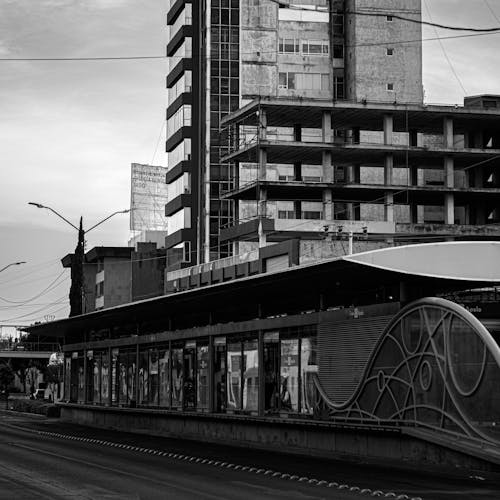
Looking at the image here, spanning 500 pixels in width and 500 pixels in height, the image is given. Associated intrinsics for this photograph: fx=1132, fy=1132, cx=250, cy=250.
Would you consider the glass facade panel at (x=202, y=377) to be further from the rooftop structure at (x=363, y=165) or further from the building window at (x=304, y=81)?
the building window at (x=304, y=81)

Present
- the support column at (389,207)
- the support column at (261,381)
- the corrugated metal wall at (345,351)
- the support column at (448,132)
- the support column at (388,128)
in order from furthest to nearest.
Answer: the support column at (448,132) < the support column at (389,207) < the support column at (388,128) < the support column at (261,381) < the corrugated metal wall at (345,351)

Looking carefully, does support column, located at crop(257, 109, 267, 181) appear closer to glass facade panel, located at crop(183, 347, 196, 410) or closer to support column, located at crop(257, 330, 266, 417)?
glass facade panel, located at crop(183, 347, 196, 410)

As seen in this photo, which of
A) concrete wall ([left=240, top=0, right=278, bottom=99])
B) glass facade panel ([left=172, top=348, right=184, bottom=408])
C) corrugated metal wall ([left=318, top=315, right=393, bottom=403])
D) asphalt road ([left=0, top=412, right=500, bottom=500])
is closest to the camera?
asphalt road ([left=0, top=412, right=500, bottom=500])

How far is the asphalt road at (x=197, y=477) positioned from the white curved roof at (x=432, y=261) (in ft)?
14.9

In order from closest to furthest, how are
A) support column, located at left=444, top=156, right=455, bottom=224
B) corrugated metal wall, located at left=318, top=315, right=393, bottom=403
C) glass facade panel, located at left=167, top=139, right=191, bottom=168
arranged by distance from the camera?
corrugated metal wall, located at left=318, top=315, right=393, bottom=403
support column, located at left=444, top=156, right=455, bottom=224
glass facade panel, located at left=167, top=139, right=191, bottom=168

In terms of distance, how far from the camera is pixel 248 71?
107125mm

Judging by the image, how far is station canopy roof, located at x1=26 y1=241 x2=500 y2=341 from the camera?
2531 cm

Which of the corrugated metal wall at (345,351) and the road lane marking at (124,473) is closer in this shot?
the road lane marking at (124,473)

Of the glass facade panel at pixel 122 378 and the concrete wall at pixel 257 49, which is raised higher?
the concrete wall at pixel 257 49

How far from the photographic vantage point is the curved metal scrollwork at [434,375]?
2423 centimetres

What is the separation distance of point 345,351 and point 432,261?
639 centimetres

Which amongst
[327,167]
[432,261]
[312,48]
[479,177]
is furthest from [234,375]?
[312,48]

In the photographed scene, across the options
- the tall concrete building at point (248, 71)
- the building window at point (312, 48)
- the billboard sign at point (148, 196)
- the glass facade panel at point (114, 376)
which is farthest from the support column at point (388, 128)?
the billboard sign at point (148, 196)

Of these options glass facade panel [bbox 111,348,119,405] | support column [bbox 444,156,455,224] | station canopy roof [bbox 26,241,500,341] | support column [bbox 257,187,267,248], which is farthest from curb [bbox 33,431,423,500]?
support column [bbox 444,156,455,224]
